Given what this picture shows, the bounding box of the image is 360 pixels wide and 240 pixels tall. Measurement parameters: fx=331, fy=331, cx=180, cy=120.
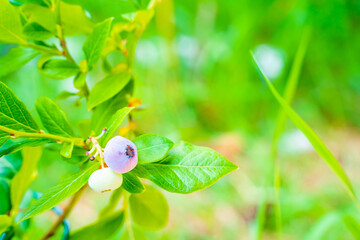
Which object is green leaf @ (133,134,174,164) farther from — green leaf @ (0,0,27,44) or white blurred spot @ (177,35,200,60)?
white blurred spot @ (177,35,200,60)

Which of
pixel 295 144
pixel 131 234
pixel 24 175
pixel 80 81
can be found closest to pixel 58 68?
pixel 80 81

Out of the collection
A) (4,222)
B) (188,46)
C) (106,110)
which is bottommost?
(188,46)

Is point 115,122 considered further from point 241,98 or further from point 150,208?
point 241,98

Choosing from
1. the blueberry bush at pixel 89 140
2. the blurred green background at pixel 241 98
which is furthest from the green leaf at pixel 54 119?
the blurred green background at pixel 241 98

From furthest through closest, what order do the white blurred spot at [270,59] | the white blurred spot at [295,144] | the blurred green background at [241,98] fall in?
the white blurred spot at [270,59], the white blurred spot at [295,144], the blurred green background at [241,98]

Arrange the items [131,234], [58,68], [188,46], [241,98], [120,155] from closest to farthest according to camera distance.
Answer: [120,155]
[58,68]
[131,234]
[241,98]
[188,46]

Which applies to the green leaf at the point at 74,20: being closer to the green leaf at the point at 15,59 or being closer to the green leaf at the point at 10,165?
Answer: the green leaf at the point at 15,59
